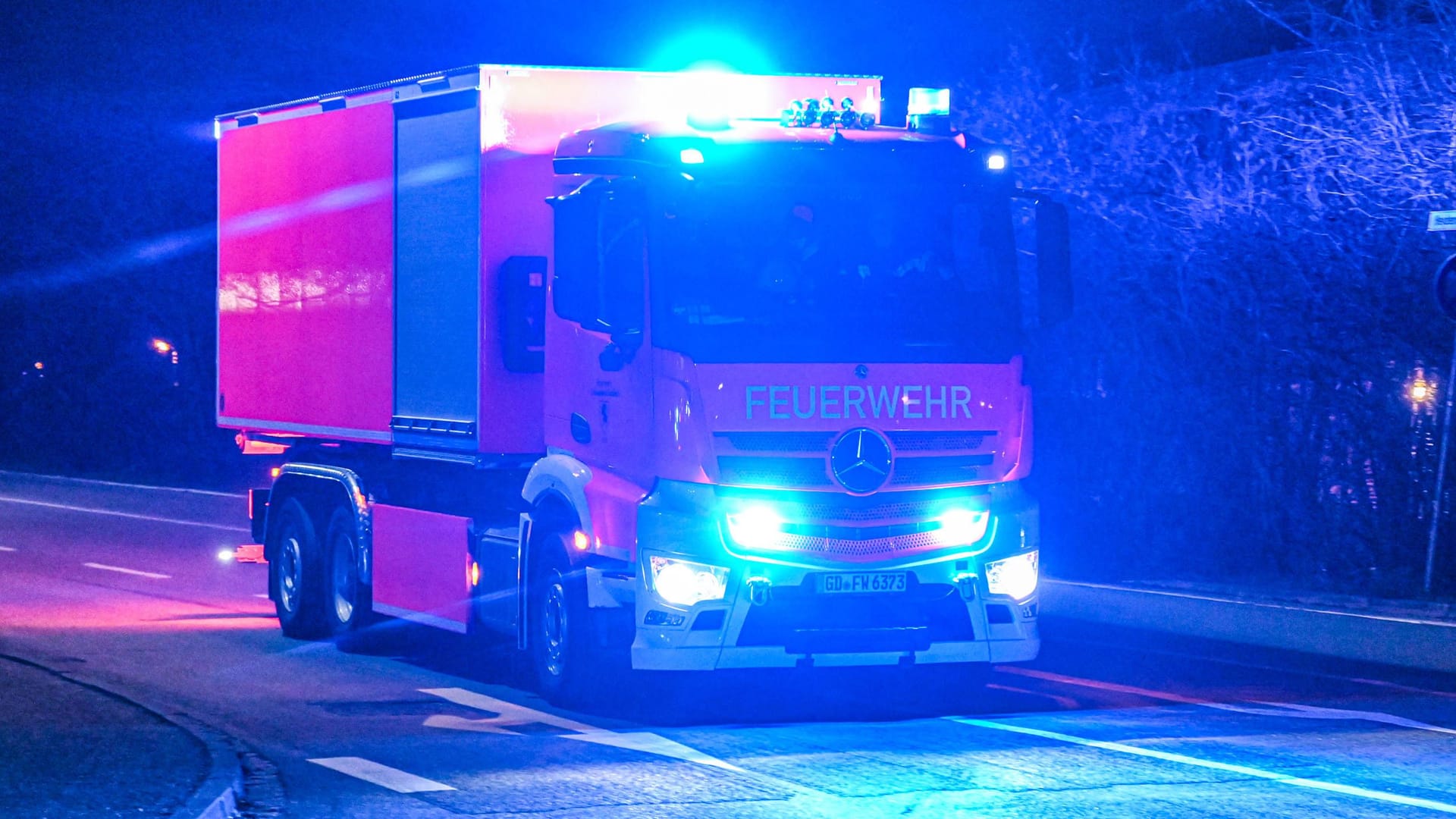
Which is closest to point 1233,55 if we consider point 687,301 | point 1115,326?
point 1115,326

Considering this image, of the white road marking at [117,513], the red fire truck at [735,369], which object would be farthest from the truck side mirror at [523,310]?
the white road marking at [117,513]

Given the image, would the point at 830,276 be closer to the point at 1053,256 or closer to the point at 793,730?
the point at 1053,256

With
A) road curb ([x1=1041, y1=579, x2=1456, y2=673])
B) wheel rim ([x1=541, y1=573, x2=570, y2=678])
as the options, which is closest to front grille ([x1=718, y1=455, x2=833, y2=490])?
wheel rim ([x1=541, y1=573, x2=570, y2=678])

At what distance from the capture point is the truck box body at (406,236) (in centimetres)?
1147

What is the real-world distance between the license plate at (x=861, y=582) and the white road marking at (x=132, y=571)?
11.1m

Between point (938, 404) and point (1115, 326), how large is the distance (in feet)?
30.2

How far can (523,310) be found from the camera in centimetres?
1141

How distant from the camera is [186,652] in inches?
526

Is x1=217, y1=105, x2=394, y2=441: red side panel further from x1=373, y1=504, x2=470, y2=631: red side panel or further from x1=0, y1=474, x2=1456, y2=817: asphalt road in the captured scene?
x1=0, y1=474, x2=1456, y2=817: asphalt road

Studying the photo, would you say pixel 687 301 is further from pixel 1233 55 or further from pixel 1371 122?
pixel 1233 55

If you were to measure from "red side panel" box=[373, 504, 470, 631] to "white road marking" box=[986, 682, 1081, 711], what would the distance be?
3.40 meters

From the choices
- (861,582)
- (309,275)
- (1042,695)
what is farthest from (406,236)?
(1042,695)

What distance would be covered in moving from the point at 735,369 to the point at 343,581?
5.81 meters

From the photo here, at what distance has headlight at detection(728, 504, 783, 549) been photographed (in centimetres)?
957
